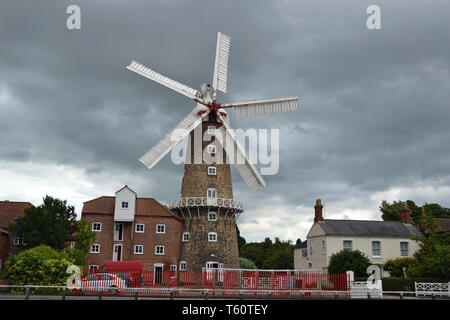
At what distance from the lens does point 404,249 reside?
144 feet

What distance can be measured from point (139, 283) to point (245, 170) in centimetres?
1604

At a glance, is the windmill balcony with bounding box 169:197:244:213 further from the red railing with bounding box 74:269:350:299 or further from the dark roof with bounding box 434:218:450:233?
the dark roof with bounding box 434:218:450:233

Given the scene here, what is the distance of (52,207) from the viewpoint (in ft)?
118

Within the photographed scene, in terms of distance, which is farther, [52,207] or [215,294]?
[52,207]

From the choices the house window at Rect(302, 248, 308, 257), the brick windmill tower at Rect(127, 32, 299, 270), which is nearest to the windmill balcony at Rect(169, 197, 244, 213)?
the brick windmill tower at Rect(127, 32, 299, 270)

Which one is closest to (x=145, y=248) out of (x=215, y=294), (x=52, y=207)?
(x=52, y=207)

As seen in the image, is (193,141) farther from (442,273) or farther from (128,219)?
(442,273)

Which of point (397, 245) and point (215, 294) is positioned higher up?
point (397, 245)

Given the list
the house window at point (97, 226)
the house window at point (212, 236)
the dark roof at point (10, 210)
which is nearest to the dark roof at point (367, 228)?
the house window at point (212, 236)

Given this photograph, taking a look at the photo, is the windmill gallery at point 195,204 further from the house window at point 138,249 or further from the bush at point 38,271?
the bush at point 38,271

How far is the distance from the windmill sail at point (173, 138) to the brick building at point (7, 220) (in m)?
14.1
